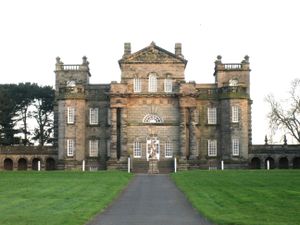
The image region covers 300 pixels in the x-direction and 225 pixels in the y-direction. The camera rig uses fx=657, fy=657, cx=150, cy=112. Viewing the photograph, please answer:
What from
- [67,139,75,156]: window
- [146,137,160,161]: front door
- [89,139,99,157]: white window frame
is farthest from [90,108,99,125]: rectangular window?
[146,137,160,161]: front door

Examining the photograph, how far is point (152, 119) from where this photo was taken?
228 ft

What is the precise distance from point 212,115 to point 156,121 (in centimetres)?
614

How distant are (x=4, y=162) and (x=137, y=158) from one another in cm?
1731

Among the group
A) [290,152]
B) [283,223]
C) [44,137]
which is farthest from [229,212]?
[44,137]

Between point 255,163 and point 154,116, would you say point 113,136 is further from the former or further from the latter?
point 255,163

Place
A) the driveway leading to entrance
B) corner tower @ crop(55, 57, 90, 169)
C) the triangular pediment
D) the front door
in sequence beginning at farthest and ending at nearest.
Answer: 1. the triangular pediment
2. corner tower @ crop(55, 57, 90, 169)
3. the front door
4. the driveway leading to entrance

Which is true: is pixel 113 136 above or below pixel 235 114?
below

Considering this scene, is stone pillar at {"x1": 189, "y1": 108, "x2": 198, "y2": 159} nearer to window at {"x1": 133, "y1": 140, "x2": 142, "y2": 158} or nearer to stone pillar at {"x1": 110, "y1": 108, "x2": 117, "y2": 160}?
window at {"x1": 133, "y1": 140, "x2": 142, "y2": 158}

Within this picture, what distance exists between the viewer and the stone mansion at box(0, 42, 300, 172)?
68062 millimetres

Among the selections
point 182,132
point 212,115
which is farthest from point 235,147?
point 182,132

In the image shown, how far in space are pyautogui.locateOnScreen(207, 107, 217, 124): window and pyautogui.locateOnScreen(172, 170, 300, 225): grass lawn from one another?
31.5m

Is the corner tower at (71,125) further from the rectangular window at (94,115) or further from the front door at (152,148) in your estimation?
the front door at (152,148)

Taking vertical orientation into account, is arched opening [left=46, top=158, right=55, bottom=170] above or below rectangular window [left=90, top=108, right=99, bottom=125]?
below

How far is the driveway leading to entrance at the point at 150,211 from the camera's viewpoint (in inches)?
796
